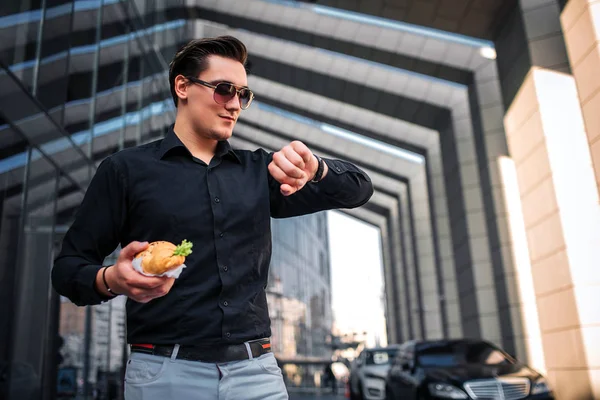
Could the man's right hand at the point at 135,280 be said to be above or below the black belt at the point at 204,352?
above

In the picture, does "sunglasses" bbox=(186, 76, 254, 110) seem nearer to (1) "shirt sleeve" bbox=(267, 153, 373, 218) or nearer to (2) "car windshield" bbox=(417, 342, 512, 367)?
(1) "shirt sleeve" bbox=(267, 153, 373, 218)

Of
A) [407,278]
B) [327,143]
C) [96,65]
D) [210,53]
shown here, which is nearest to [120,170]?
[210,53]

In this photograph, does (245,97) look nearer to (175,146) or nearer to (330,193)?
(175,146)

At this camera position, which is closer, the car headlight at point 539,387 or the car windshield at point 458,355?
the car headlight at point 539,387

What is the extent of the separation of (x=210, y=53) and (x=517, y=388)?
27.6ft

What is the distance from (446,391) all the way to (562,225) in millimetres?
4073

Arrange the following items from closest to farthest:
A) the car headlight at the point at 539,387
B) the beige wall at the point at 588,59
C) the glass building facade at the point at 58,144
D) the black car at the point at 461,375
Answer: the glass building facade at the point at 58,144 → the black car at the point at 461,375 → the car headlight at the point at 539,387 → the beige wall at the point at 588,59

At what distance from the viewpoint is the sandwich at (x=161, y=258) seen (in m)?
1.51

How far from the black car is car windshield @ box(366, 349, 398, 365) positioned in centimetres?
462

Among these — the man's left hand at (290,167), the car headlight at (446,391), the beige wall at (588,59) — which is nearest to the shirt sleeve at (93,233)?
the man's left hand at (290,167)

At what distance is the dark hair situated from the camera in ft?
6.95

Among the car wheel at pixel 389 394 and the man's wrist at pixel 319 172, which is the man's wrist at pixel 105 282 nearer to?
the man's wrist at pixel 319 172

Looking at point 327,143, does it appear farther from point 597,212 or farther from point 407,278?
point 597,212

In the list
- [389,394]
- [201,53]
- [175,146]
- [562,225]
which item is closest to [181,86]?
[201,53]
